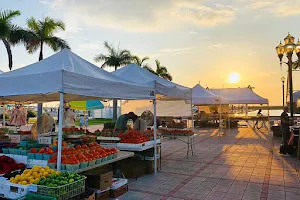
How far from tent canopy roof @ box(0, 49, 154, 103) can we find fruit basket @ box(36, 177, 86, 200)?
1366mm

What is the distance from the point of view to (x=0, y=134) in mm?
8297

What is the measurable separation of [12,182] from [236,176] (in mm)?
4955

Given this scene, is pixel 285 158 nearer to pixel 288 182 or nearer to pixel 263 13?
pixel 288 182

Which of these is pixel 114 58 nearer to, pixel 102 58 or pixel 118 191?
pixel 102 58

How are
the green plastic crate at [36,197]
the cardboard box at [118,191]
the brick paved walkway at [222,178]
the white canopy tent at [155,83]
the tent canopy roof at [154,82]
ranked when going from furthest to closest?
the tent canopy roof at [154,82] → the white canopy tent at [155,83] → the brick paved walkway at [222,178] → the cardboard box at [118,191] → the green plastic crate at [36,197]

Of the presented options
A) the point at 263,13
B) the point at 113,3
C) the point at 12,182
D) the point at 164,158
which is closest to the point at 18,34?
the point at 113,3

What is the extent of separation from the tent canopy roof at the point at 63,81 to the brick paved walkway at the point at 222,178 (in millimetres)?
2061

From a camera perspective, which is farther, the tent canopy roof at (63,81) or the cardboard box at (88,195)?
the tent canopy roof at (63,81)

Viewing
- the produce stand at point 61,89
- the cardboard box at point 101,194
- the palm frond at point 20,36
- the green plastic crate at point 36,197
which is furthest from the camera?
the palm frond at point 20,36

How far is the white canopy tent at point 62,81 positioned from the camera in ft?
13.5

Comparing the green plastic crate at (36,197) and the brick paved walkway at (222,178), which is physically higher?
the green plastic crate at (36,197)

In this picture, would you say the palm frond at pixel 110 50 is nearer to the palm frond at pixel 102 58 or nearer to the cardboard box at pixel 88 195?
the palm frond at pixel 102 58

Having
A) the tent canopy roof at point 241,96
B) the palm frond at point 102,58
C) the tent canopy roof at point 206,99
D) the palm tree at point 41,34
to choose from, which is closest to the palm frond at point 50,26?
the palm tree at point 41,34

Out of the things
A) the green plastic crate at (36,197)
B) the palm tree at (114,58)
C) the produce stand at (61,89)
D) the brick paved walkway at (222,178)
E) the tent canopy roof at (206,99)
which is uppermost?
the palm tree at (114,58)
